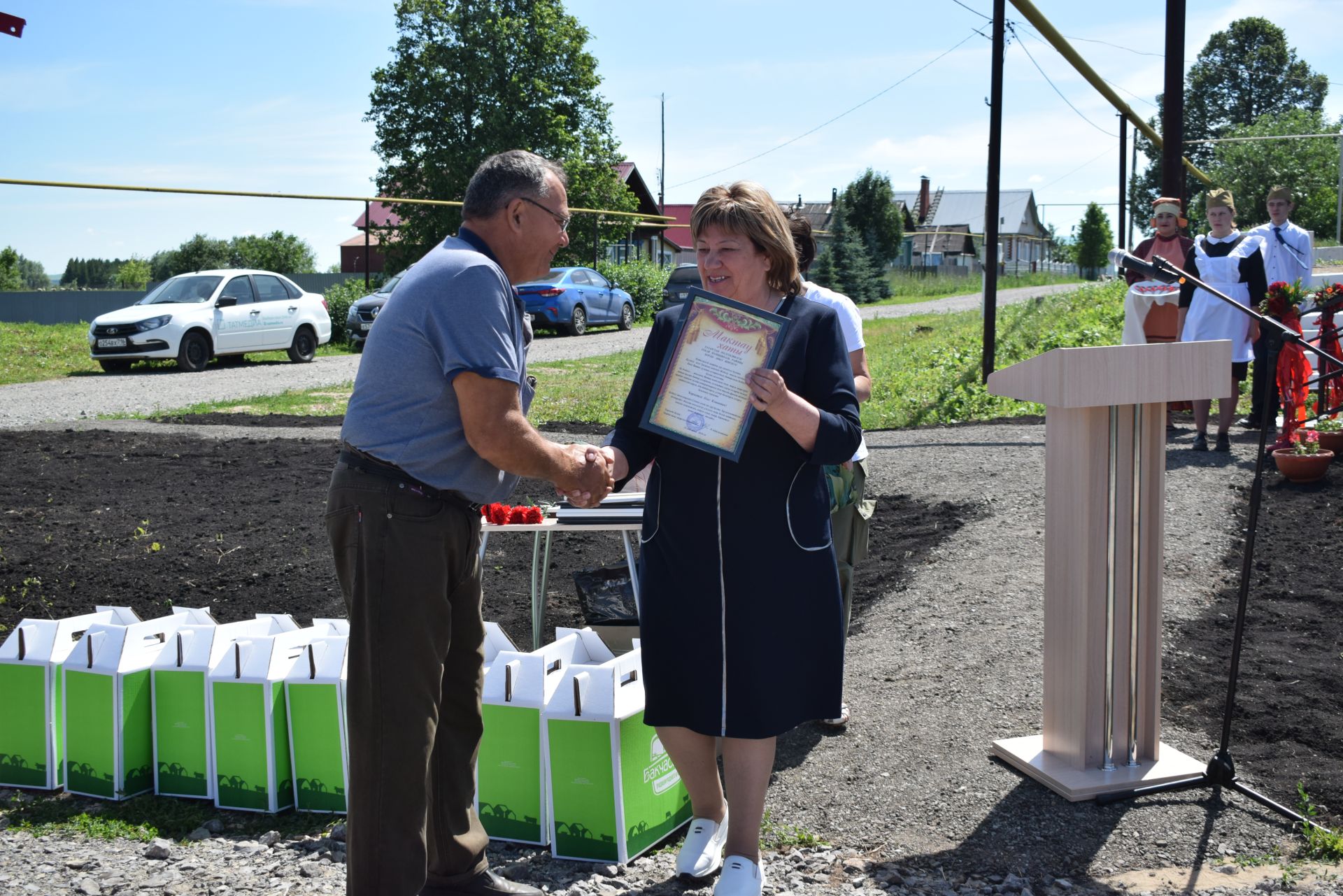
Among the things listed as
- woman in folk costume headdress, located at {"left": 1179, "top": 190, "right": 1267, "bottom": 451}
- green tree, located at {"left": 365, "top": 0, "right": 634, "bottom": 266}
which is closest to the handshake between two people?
woman in folk costume headdress, located at {"left": 1179, "top": 190, "right": 1267, "bottom": 451}

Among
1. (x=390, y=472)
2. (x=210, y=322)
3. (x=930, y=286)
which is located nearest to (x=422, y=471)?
(x=390, y=472)

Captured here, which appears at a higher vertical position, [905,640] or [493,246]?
[493,246]

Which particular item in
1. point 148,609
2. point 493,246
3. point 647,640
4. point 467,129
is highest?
point 467,129

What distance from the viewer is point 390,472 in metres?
2.72

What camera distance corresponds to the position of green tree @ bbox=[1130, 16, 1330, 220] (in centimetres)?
8194

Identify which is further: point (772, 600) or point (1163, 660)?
point (1163, 660)

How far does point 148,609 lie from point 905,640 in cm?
390

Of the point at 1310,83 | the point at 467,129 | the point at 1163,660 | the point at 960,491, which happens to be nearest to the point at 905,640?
the point at 1163,660

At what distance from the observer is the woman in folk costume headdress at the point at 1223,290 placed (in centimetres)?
907

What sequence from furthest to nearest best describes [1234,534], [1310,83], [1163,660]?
[1310,83] < [1234,534] < [1163,660]

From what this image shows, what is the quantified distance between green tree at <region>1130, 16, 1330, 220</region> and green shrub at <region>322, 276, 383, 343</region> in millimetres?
69503

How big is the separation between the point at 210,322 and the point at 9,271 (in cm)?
3702

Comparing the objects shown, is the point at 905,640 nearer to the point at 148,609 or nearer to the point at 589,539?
the point at 589,539

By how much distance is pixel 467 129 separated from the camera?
40.6 metres
